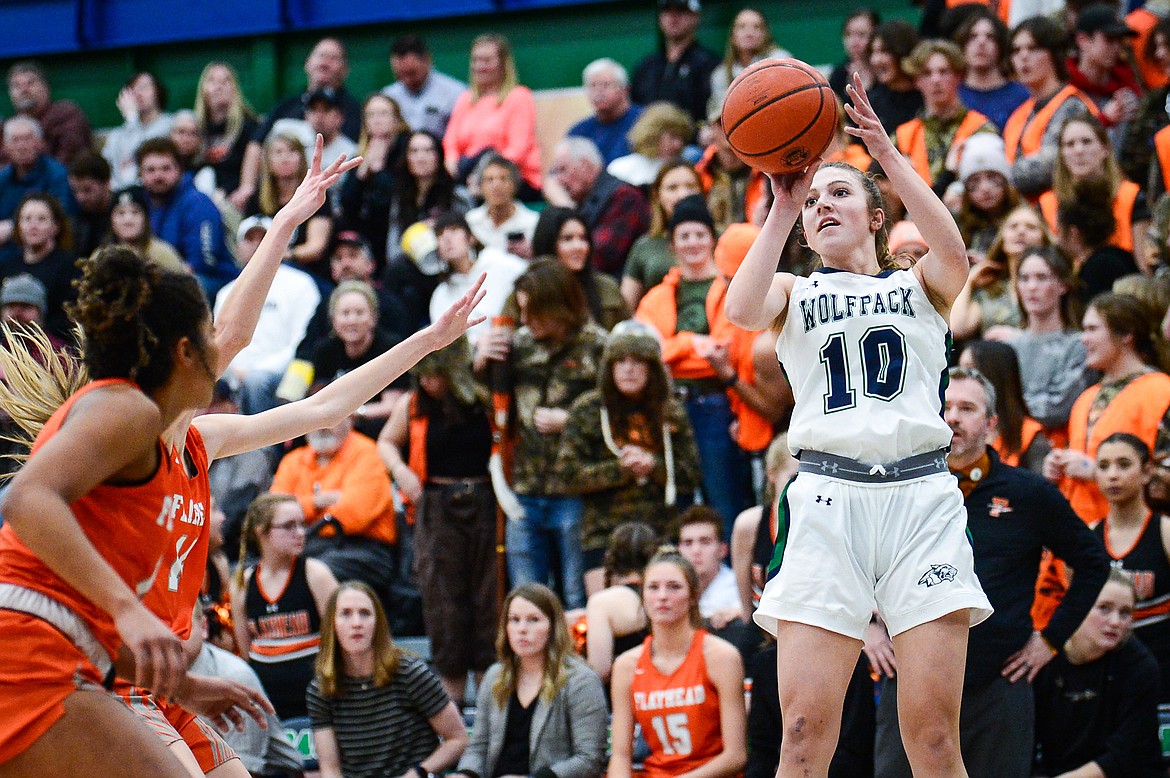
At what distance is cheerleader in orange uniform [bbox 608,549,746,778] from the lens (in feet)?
22.4

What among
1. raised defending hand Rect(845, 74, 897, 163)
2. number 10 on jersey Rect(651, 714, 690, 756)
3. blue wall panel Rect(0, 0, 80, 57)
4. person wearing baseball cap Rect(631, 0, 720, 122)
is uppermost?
blue wall panel Rect(0, 0, 80, 57)

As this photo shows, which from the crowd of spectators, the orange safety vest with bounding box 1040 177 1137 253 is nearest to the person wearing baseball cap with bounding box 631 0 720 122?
the crowd of spectators

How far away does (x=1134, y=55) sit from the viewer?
988 centimetres

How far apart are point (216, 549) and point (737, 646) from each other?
10.8 ft

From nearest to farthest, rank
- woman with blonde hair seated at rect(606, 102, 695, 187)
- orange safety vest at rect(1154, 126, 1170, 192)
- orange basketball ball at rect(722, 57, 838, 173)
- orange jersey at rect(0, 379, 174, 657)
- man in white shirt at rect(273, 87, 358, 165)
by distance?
orange jersey at rect(0, 379, 174, 657) < orange basketball ball at rect(722, 57, 838, 173) < orange safety vest at rect(1154, 126, 1170, 192) < woman with blonde hair seated at rect(606, 102, 695, 187) < man in white shirt at rect(273, 87, 358, 165)

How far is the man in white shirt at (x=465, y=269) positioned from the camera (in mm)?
9609

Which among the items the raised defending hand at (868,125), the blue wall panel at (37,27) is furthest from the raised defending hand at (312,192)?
Result: the blue wall panel at (37,27)

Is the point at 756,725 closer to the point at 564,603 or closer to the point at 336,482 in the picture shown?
the point at 564,603

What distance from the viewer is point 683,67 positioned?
11.9 metres

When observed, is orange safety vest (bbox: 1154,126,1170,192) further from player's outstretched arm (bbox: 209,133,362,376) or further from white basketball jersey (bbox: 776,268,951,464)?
player's outstretched arm (bbox: 209,133,362,376)

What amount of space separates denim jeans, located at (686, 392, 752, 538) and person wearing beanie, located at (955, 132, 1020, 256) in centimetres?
180

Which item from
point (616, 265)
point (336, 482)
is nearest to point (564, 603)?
point (336, 482)

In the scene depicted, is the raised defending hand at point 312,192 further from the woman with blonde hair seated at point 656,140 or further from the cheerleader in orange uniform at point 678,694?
the woman with blonde hair seated at point 656,140

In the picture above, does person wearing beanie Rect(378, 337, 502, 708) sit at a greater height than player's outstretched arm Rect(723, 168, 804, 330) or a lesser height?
lesser
